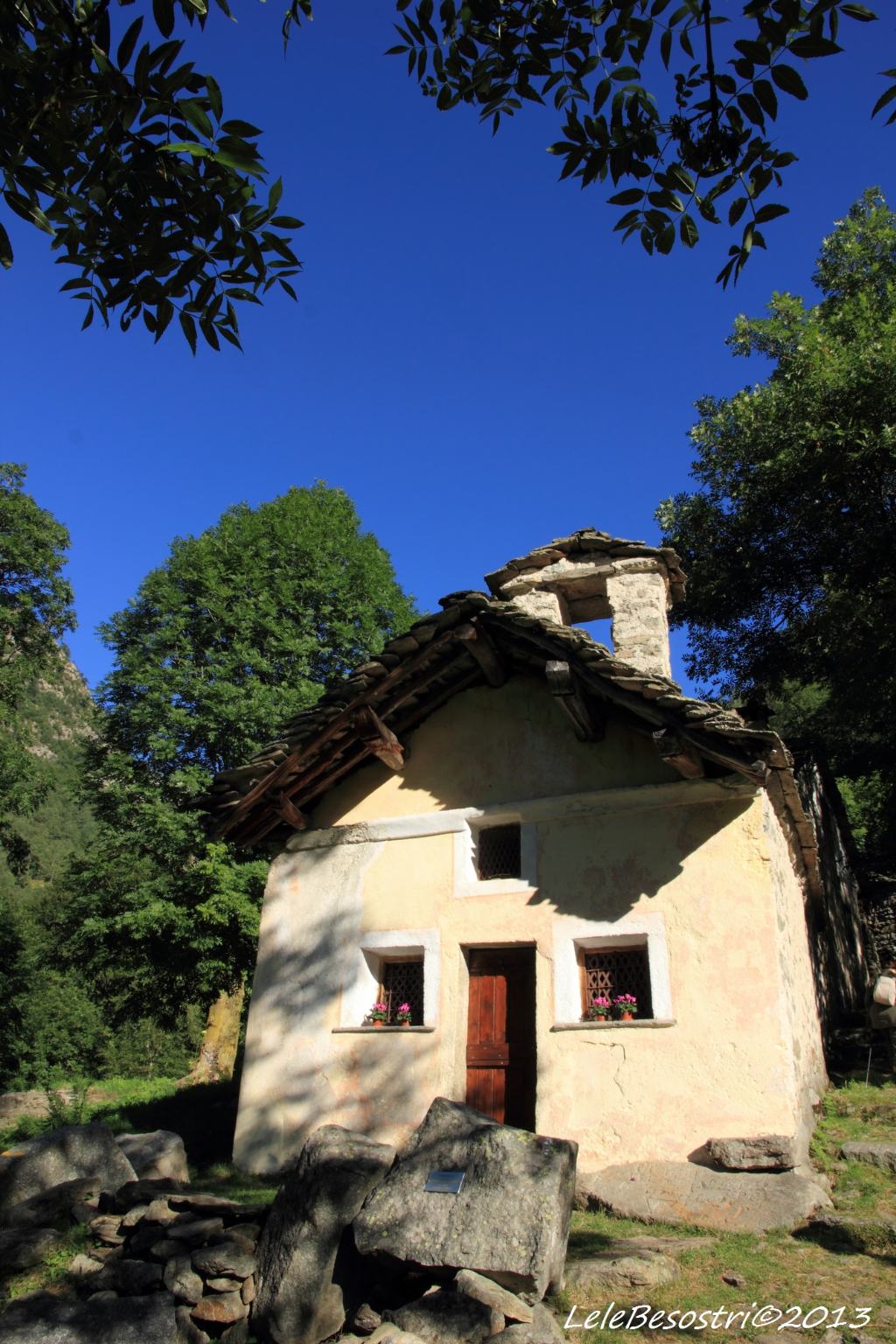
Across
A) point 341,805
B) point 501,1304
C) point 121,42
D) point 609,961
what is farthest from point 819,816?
point 121,42

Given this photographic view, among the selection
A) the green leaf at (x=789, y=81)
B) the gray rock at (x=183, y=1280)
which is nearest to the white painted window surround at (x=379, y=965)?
the gray rock at (x=183, y=1280)

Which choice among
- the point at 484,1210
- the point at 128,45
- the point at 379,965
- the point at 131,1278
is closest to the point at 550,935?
the point at 379,965

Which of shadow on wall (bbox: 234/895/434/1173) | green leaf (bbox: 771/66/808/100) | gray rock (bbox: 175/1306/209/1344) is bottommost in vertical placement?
gray rock (bbox: 175/1306/209/1344)

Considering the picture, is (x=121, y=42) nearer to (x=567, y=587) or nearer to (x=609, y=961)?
(x=609, y=961)

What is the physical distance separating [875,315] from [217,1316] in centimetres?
1704

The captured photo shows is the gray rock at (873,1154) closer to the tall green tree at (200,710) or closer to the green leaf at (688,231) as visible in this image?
the green leaf at (688,231)

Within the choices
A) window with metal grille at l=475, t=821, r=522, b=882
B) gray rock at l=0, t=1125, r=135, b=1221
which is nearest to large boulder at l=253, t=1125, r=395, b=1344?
gray rock at l=0, t=1125, r=135, b=1221

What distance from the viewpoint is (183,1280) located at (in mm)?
4695

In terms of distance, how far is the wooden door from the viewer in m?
7.71

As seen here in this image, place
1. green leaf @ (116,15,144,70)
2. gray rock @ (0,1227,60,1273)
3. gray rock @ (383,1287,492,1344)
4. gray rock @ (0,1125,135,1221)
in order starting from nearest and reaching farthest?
green leaf @ (116,15,144,70), gray rock @ (383,1287,492,1344), gray rock @ (0,1227,60,1273), gray rock @ (0,1125,135,1221)

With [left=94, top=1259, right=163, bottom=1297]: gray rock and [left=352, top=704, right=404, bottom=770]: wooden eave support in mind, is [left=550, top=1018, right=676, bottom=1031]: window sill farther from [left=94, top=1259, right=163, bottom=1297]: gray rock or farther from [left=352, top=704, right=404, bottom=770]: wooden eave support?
[left=94, top=1259, right=163, bottom=1297]: gray rock

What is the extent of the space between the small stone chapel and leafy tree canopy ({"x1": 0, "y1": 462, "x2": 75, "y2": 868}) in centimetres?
1007

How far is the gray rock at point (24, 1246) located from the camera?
5148 mm

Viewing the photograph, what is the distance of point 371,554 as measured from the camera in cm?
1964
